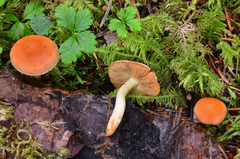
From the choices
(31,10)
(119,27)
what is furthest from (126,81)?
(31,10)

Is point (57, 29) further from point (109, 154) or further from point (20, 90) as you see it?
point (109, 154)

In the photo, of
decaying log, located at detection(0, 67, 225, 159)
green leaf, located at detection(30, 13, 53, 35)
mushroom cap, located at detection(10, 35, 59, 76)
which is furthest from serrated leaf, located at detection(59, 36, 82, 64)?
green leaf, located at detection(30, 13, 53, 35)

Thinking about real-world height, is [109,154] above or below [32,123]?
below

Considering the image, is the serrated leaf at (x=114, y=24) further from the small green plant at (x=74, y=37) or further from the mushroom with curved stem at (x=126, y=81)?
the mushroom with curved stem at (x=126, y=81)

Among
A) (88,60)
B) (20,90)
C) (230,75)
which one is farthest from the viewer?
(88,60)

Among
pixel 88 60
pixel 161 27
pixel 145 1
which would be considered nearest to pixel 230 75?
pixel 161 27

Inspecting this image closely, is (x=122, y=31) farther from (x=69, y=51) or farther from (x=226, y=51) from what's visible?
(x=226, y=51)
